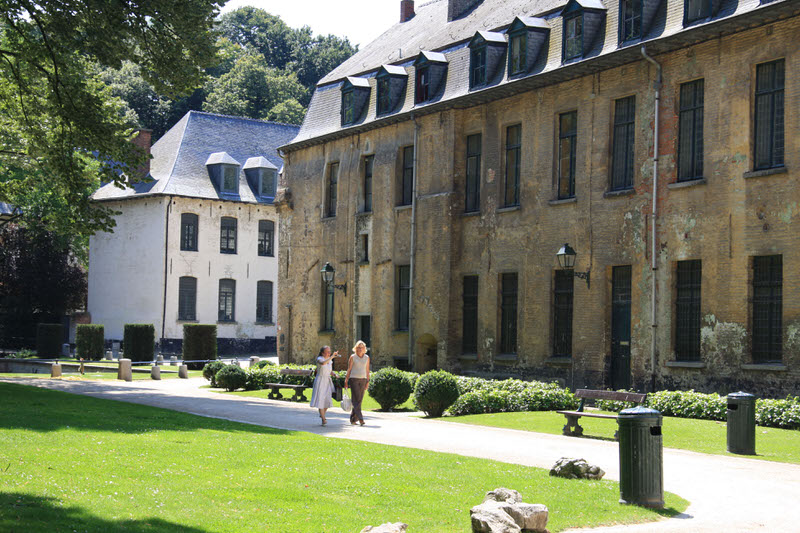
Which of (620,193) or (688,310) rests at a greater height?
(620,193)

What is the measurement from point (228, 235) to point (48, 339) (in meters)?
11.6

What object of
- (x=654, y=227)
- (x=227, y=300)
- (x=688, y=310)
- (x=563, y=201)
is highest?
(x=563, y=201)

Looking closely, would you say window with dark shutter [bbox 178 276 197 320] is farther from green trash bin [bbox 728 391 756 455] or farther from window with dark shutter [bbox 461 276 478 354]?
green trash bin [bbox 728 391 756 455]

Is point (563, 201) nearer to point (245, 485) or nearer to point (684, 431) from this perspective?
point (684, 431)

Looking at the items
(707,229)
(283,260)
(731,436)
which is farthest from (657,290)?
(283,260)

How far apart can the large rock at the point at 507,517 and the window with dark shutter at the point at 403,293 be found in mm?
23616

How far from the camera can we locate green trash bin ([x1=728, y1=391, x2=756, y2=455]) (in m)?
15.4

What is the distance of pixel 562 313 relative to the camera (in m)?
26.9

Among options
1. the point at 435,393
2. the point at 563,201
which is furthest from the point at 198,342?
the point at 435,393

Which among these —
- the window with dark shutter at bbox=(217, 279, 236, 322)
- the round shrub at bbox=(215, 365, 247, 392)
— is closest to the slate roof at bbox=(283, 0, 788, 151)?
the round shrub at bbox=(215, 365, 247, 392)

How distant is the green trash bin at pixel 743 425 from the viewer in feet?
50.4

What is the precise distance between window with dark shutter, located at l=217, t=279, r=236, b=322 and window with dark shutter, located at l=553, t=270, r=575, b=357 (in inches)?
1123

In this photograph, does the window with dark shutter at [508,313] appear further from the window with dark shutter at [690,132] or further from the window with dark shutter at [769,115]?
the window with dark shutter at [769,115]

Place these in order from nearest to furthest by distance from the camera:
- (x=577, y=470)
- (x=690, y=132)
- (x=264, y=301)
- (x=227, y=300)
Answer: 1. (x=577, y=470)
2. (x=690, y=132)
3. (x=227, y=300)
4. (x=264, y=301)
